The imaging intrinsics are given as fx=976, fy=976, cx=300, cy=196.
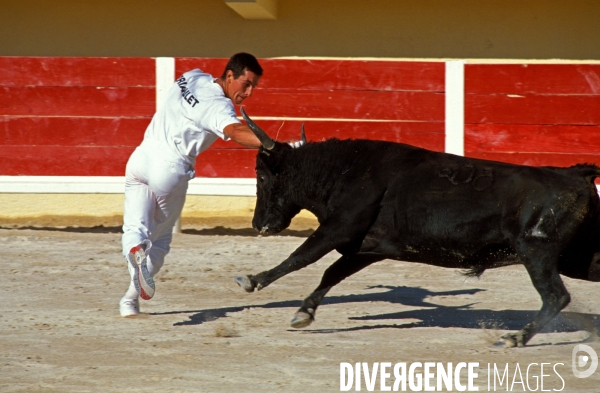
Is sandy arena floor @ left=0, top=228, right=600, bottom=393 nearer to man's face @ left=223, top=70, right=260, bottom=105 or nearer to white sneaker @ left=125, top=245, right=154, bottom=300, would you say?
white sneaker @ left=125, top=245, right=154, bottom=300

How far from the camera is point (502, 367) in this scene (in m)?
4.13

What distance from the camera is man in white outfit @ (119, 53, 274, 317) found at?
193 inches

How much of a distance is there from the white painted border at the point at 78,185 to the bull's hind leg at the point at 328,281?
3.42 meters

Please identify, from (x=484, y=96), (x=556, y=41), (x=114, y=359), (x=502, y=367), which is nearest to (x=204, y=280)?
→ (x=114, y=359)

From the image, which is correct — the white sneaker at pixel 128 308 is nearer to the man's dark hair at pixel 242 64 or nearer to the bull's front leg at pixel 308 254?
the bull's front leg at pixel 308 254

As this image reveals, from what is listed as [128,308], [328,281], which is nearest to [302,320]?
[328,281]

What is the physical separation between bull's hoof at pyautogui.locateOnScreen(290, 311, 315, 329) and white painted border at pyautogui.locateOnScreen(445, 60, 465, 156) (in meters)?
3.72

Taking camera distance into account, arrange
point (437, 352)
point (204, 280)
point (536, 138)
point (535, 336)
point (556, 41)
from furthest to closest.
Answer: point (556, 41) < point (536, 138) < point (204, 280) < point (535, 336) < point (437, 352)

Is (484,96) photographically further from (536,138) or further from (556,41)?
(556,41)

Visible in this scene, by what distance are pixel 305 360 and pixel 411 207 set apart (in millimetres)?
914

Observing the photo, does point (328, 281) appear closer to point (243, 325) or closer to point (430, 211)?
point (243, 325)

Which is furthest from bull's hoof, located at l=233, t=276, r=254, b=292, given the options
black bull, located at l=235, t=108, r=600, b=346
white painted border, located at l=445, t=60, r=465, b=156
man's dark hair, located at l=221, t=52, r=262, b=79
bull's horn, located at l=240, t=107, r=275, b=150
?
white painted border, located at l=445, t=60, r=465, b=156

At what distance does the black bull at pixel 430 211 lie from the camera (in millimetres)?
4426

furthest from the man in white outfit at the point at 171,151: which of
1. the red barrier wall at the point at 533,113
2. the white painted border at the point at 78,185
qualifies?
the red barrier wall at the point at 533,113
